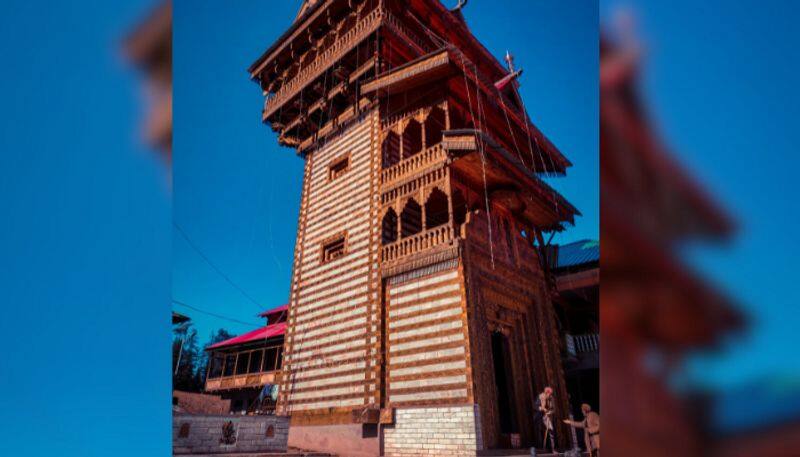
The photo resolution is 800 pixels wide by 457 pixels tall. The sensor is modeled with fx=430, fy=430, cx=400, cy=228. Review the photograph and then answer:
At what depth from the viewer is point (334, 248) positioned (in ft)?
43.1

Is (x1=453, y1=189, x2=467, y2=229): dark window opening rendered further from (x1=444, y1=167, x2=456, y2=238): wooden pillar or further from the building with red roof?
the building with red roof

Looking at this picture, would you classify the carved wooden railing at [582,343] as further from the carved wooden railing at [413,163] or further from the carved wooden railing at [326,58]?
the carved wooden railing at [326,58]

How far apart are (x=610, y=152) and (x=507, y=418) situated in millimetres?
11888

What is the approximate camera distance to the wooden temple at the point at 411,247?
9141 millimetres

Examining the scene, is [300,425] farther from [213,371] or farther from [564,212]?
[213,371]

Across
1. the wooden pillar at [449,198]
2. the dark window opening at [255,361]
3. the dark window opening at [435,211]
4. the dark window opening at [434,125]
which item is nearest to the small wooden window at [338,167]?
the dark window opening at [434,125]

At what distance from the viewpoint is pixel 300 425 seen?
434 inches

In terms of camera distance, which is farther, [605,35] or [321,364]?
[321,364]

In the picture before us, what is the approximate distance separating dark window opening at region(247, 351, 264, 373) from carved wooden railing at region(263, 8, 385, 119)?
11215mm

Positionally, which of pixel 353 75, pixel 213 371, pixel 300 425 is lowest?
pixel 300 425

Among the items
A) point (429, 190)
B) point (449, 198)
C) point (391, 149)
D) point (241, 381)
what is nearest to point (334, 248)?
point (391, 149)

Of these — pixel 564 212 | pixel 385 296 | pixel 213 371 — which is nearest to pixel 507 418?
pixel 385 296

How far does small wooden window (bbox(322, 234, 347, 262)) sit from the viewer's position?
12633 millimetres

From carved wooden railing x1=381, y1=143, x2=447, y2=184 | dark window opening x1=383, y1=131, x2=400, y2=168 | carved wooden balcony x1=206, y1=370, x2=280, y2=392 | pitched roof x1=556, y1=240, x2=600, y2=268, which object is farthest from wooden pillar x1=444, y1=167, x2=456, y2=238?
carved wooden balcony x1=206, y1=370, x2=280, y2=392
